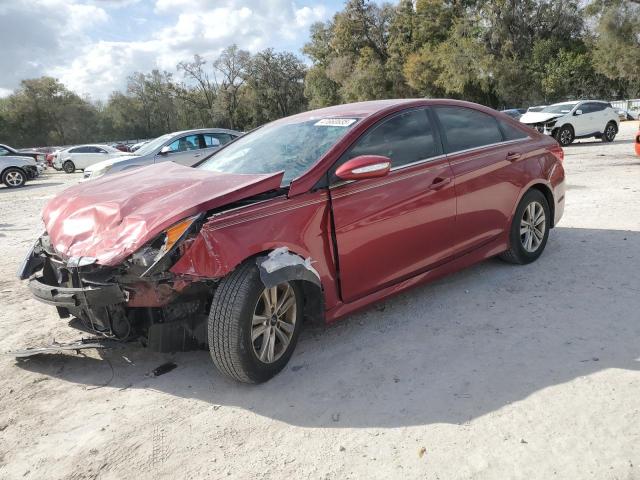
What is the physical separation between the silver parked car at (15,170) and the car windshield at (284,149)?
17360 mm

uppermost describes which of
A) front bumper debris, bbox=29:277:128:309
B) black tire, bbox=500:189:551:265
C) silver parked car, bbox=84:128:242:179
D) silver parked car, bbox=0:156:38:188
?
silver parked car, bbox=0:156:38:188

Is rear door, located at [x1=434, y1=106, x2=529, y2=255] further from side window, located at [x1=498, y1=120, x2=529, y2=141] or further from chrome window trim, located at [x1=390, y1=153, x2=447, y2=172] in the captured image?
chrome window trim, located at [x1=390, y1=153, x2=447, y2=172]

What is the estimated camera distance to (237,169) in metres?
3.85

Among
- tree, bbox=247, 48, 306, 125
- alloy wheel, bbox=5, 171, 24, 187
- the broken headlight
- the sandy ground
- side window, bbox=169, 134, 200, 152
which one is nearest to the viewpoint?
the sandy ground

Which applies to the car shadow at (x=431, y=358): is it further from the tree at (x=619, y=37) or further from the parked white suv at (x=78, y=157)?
the tree at (x=619, y=37)

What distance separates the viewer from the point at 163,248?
2867mm

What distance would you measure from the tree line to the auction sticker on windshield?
42.4 m

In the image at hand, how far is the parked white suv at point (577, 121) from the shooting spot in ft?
57.8

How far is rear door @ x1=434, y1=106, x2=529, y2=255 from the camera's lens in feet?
13.9

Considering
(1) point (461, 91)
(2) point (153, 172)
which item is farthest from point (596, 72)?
(2) point (153, 172)

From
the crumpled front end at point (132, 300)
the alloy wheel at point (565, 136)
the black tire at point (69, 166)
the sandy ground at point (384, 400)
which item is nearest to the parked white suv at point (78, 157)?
the black tire at point (69, 166)

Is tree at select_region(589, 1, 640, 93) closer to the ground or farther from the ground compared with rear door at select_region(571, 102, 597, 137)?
farther from the ground

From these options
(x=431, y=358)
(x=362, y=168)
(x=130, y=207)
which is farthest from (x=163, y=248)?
(x=431, y=358)

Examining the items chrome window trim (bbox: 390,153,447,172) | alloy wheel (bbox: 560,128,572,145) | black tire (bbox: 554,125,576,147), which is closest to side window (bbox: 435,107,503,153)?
chrome window trim (bbox: 390,153,447,172)
